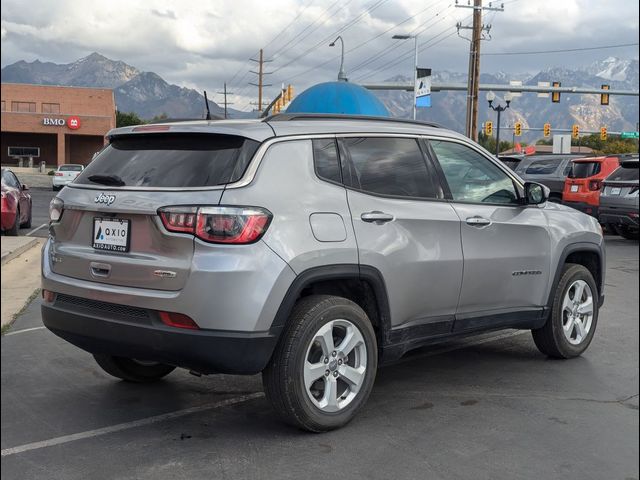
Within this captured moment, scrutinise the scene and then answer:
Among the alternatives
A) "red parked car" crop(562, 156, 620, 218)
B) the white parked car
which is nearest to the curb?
the white parked car

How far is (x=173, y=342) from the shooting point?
3.60 meters

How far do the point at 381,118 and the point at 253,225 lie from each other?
62.8 inches

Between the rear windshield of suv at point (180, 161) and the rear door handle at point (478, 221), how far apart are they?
1.66m

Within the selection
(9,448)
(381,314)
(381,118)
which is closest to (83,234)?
(9,448)

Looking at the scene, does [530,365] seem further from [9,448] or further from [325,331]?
[9,448]

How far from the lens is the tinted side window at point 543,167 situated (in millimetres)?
19875

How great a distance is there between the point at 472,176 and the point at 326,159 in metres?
1.34

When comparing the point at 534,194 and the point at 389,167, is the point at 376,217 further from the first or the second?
the point at 534,194

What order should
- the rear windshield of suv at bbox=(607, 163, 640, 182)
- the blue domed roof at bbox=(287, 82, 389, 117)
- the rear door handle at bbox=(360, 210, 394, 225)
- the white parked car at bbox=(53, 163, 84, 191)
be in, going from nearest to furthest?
the rear door handle at bbox=(360, 210, 394, 225) → the white parked car at bbox=(53, 163, 84, 191) → the blue domed roof at bbox=(287, 82, 389, 117) → the rear windshield of suv at bbox=(607, 163, 640, 182)

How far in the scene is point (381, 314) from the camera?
421cm

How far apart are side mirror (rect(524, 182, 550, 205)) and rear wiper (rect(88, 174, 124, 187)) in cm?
291

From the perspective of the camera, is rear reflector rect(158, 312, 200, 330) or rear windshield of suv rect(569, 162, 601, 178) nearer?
rear reflector rect(158, 312, 200, 330)

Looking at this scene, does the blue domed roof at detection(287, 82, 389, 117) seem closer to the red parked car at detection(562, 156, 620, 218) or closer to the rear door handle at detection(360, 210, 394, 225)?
the red parked car at detection(562, 156, 620, 218)

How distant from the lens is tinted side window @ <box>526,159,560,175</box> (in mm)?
19875
